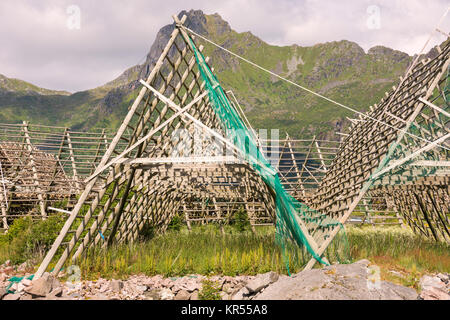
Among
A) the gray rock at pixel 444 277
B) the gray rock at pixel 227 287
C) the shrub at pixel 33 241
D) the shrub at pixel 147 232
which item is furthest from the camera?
the shrub at pixel 147 232

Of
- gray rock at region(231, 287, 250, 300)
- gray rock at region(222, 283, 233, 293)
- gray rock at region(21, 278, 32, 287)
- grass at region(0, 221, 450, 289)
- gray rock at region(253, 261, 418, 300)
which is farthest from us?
grass at region(0, 221, 450, 289)

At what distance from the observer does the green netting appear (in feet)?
14.8

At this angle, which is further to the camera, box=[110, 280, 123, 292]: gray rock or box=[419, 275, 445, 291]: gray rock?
box=[110, 280, 123, 292]: gray rock

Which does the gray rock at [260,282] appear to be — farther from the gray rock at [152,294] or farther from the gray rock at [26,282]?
the gray rock at [26,282]

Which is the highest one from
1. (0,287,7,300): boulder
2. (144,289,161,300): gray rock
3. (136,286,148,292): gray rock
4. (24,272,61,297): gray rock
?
(24,272,61,297): gray rock

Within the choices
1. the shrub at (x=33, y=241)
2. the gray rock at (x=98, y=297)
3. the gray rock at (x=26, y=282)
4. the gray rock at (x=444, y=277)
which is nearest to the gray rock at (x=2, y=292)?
the gray rock at (x=26, y=282)

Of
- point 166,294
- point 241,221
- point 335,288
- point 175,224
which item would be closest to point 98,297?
point 166,294

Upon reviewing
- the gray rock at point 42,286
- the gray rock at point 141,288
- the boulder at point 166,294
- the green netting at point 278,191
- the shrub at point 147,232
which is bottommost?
the boulder at point 166,294

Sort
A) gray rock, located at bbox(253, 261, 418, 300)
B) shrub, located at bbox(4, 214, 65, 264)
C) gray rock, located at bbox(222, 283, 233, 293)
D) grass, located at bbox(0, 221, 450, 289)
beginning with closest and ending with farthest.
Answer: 1. gray rock, located at bbox(253, 261, 418, 300)
2. gray rock, located at bbox(222, 283, 233, 293)
3. grass, located at bbox(0, 221, 450, 289)
4. shrub, located at bbox(4, 214, 65, 264)

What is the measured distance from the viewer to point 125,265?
478 cm

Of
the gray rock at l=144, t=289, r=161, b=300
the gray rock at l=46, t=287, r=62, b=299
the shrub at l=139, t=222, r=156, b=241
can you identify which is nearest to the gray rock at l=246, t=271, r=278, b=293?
the gray rock at l=144, t=289, r=161, b=300

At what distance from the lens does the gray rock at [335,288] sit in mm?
3312

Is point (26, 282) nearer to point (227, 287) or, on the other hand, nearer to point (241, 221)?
point (227, 287)

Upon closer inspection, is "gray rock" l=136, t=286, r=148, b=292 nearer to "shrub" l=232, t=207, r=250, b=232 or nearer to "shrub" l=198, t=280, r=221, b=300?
"shrub" l=198, t=280, r=221, b=300
